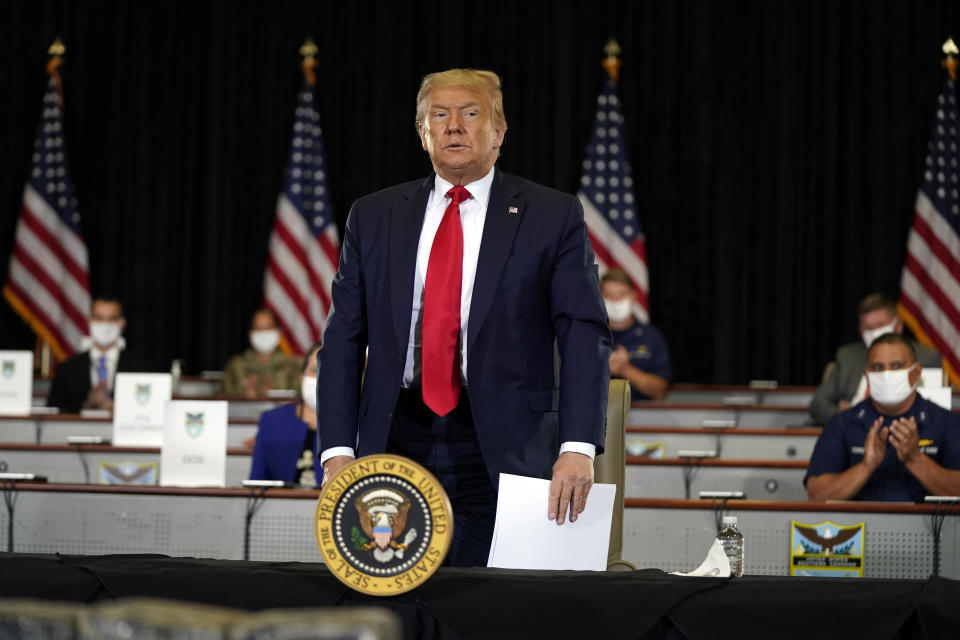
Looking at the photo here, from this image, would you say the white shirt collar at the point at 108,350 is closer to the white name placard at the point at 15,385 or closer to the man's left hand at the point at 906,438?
the white name placard at the point at 15,385

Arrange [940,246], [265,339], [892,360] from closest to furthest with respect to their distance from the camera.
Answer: [892,360] < [265,339] < [940,246]

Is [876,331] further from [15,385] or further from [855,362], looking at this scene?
[15,385]

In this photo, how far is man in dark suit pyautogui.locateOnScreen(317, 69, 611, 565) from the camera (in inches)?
82.7

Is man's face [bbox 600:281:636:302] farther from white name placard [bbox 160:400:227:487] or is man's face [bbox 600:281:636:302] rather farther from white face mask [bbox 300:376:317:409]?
white name placard [bbox 160:400:227:487]

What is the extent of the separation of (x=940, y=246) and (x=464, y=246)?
8.31 meters

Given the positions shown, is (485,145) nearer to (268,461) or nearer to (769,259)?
(268,461)

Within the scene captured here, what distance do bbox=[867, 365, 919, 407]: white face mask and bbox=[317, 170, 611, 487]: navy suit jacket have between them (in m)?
2.78

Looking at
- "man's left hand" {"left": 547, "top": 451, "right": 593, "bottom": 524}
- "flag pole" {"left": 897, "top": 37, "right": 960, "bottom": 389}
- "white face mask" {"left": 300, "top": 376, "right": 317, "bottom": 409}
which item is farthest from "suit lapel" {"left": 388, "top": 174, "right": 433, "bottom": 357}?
"flag pole" {"left": 897, "top": 37, "right": 960, "bottom": 389}

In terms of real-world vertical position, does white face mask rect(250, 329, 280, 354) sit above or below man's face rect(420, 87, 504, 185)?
below

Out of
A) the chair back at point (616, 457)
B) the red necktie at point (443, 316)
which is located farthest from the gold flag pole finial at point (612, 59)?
the red necktie at point (443, 316)

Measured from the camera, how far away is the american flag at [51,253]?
34.6 ft

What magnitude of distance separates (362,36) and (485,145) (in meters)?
9.40

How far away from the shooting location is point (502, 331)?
2.13m

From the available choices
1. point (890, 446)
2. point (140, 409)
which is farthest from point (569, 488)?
point (140, 409)
